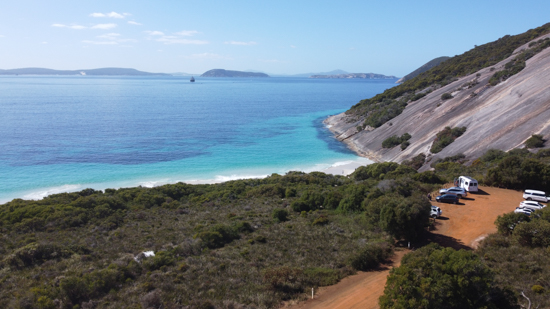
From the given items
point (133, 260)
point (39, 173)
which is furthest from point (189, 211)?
point (39, 173)

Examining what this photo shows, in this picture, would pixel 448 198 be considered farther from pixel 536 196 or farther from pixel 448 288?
pixel 448 288

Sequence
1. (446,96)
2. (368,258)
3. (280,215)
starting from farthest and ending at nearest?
(446,96) < (280,215) < (368,258)

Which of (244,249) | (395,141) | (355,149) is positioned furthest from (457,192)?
(355,149)

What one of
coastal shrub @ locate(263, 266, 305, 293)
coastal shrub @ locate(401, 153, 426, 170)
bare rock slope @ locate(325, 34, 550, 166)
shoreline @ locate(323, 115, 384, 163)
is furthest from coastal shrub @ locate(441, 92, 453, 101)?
coastal shrub @ locate(263, 266, 305, 293)

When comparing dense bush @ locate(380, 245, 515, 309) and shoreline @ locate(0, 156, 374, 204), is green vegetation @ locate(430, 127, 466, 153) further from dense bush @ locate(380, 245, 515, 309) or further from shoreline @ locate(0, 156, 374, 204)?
dense bush @ locate(380, 245, 515, 309)

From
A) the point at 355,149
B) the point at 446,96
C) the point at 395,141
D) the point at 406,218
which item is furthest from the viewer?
the point at 355,149

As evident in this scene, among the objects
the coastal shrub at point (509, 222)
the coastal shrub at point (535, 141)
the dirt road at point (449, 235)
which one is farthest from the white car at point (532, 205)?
the coastal shrub at point (535, 141)

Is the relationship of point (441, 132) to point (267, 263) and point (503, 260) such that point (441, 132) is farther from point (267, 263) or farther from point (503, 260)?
point (267, 263)
